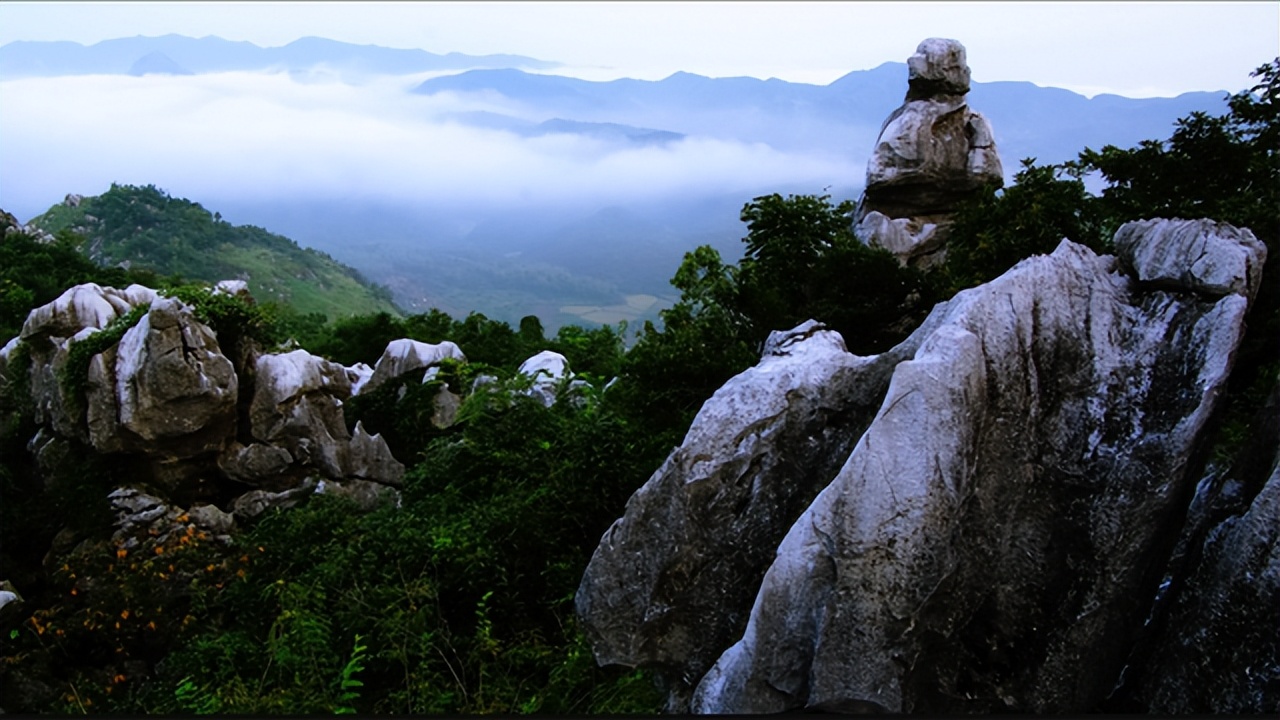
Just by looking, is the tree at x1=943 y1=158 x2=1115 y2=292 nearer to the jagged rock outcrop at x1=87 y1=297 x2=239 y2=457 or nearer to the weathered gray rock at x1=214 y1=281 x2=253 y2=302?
the jagged rock outcrop at x1=87 y1=297 x2=239 y2=457

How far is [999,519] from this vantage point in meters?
3.94

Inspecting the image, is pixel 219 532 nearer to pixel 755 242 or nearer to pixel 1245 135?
pixel 755 242

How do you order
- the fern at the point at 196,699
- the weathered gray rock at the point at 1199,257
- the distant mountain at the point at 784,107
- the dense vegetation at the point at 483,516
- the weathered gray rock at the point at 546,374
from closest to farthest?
the weathered gray rock at the point at 1199,257 < the fern at the point at 196,699 < the dense vegetation at the point at 483,516 < the distant mountain at the point at 784,107 < the weathered gray rock at the point at 546,374

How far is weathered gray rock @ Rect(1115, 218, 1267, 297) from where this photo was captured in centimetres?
409

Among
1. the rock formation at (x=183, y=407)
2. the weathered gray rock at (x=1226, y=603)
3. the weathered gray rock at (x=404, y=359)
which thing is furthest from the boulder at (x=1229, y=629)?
the weathered gray rock at (x=404, y=359)

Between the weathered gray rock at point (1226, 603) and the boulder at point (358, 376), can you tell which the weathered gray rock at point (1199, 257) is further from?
the boulder at point (358, 376)

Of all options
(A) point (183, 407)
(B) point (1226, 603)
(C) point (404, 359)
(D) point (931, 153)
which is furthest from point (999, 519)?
(D) point (931, 153)

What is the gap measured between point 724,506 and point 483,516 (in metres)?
3.65

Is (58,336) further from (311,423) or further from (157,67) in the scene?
(157,67)

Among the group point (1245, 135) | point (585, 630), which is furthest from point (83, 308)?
point (1245, 135)

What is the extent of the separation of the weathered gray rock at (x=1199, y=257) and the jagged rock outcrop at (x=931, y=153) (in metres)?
11.6

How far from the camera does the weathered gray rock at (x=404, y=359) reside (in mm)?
13969

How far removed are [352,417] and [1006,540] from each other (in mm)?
10849

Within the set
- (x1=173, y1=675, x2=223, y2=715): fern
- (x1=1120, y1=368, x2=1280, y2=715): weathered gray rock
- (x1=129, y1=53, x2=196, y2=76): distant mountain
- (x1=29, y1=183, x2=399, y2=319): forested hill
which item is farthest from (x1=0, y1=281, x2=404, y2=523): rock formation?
(x1=1120, y1=368, x2=1280, y2=715): weathered gray rock
